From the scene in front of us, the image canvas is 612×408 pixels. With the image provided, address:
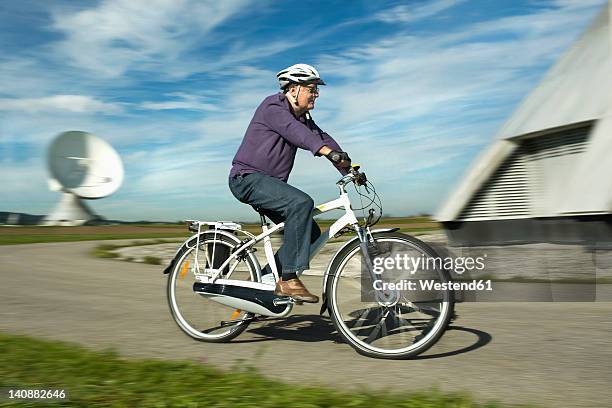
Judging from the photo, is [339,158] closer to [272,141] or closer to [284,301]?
[272,141]

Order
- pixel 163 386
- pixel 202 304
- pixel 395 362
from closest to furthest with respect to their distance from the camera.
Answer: pixel 163 386
pixel 395 362
pixel 202 304

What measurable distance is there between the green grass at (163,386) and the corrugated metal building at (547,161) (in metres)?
10.00

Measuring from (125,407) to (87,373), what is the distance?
820 mm

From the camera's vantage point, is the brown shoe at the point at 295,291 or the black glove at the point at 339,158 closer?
the black glove at the point at 339,158

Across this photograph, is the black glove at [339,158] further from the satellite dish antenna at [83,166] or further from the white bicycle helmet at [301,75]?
the satellite dish antenna at [83,166]

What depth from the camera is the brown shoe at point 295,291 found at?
5.02 metres

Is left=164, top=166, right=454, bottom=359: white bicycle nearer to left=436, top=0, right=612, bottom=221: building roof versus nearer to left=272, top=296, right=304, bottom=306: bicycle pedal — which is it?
left=272, top=296, right=304, bottom=306: bicycle pedal

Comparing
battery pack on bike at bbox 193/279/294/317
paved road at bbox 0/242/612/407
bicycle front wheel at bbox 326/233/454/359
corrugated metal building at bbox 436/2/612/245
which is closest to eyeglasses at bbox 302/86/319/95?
bicycle front wheel at bbox 326/233/454/359

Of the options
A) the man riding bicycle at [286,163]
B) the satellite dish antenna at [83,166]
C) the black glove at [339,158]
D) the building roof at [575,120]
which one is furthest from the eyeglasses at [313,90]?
the satellite dish antenna at [83,166]

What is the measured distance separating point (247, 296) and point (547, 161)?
39.9 feet

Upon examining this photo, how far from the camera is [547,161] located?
15570 millimetres

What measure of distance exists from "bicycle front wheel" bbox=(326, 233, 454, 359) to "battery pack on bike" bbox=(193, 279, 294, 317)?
48cm

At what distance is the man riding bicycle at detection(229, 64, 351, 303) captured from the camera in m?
5.01


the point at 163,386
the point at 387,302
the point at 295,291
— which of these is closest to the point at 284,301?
the point at 295,291
